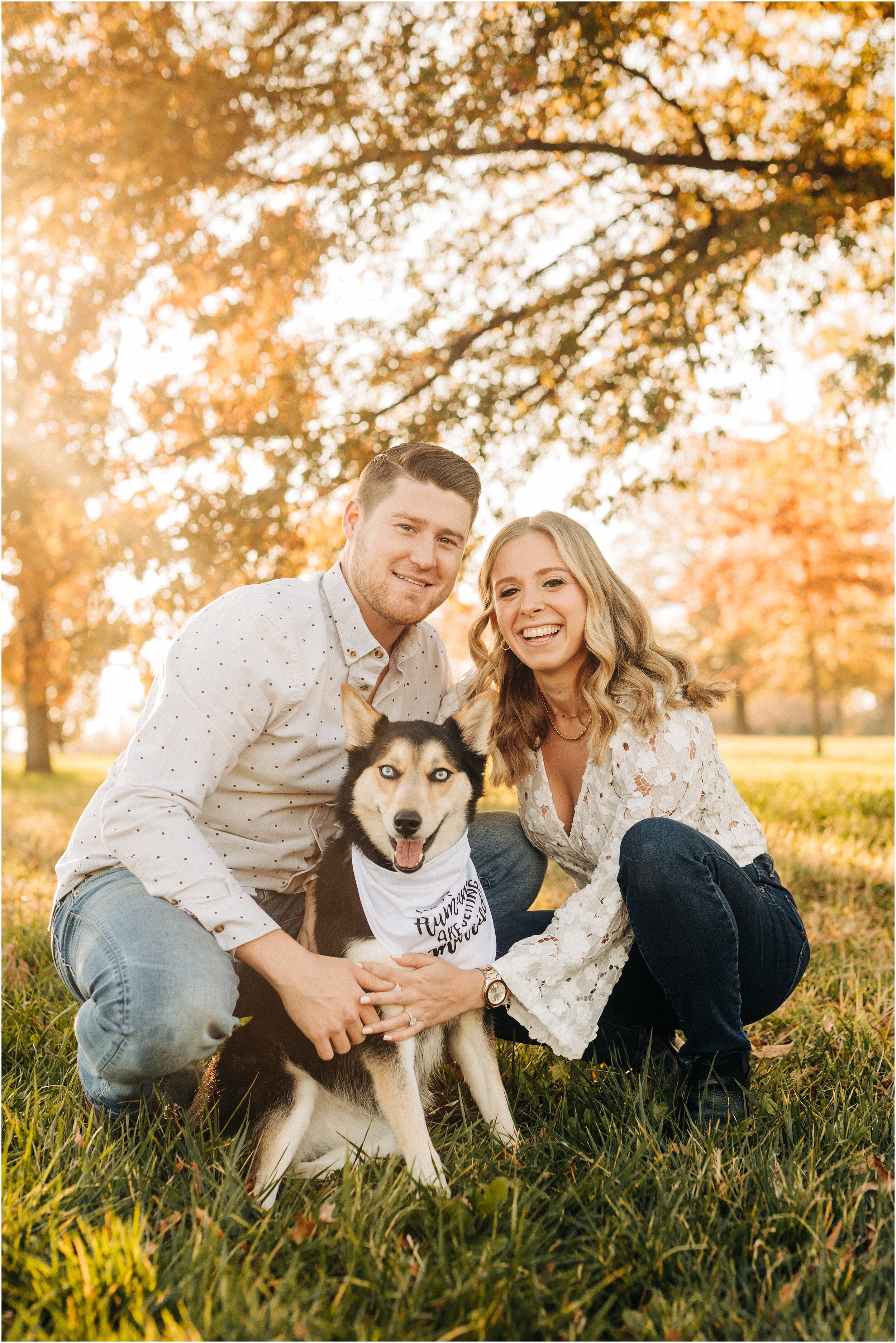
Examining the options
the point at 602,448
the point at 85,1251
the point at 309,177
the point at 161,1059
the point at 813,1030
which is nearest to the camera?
the point at 85,1251

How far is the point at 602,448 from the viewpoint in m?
6.90

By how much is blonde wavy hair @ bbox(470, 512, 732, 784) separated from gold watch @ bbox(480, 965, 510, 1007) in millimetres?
772

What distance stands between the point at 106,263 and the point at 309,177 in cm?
174

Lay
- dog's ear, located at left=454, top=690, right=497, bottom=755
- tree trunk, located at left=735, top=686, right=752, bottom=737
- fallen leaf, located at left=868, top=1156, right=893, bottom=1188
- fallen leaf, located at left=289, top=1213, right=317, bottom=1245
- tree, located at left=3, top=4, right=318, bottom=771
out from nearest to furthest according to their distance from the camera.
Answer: fallen leaf, located at left=289, top=1213, right=317, bottom=1245
fallen leaf, located at left=868, top=1156, right=893, bottom=1188
dog's ear, located at left=454, top=690, right=497, bottom=755
tree, located at left=3, top=4, right=318, bottom=771
tree trunk, located at left=735, top=686, right=752, bottom=737

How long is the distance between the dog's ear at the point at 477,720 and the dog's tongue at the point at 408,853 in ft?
1.32

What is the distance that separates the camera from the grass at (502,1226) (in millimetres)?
1609

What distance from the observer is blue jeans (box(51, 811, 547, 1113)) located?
88.7 inches

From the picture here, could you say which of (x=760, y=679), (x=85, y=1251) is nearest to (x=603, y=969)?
(x=85, y=1251)

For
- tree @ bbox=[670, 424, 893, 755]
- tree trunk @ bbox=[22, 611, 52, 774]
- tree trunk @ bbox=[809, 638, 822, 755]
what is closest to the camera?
tree trunk @ bbox=[22, 611, 52, 774]

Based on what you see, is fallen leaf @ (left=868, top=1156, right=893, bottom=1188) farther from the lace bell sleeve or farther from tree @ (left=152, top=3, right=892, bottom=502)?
tree @ (left=152, top=3, right=892, bottom=502)

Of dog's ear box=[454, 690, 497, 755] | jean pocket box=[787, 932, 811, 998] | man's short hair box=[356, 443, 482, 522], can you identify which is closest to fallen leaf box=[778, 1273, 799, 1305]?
jean pocket box=[787, 932, 811, 998]

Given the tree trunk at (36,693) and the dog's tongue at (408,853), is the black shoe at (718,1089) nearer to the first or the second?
the dog's tongue at (408,853)

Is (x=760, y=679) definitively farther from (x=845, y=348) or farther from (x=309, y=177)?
(x=309, y=177)

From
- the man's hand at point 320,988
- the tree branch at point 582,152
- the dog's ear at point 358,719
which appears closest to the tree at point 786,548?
the tree branch at point 582,152
